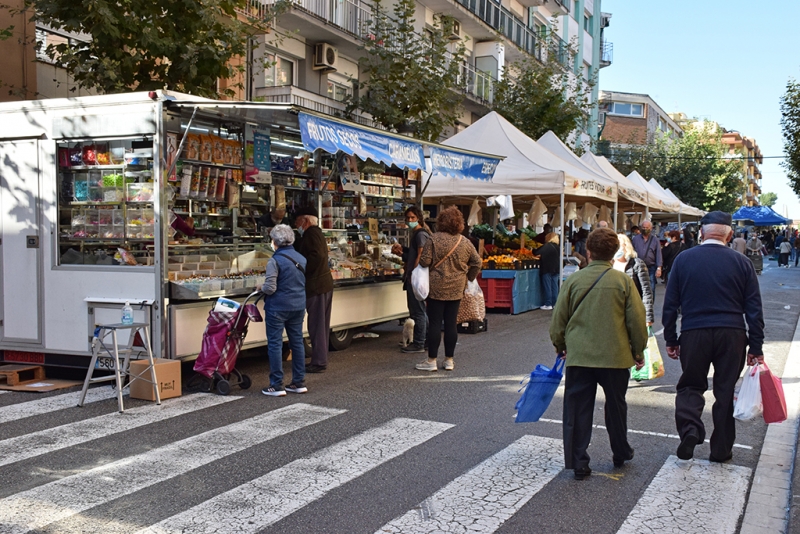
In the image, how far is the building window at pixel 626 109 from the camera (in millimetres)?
66312

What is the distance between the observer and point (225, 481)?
493 cm

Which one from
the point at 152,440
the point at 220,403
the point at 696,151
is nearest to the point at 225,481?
the point at 152,440

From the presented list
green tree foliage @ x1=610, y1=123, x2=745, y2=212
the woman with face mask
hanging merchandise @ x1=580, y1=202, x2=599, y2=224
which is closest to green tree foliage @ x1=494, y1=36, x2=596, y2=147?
hanging merchandise @ x1=580, y1=202, x2=599, y2=224

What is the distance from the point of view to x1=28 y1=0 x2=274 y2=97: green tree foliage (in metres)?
11.1

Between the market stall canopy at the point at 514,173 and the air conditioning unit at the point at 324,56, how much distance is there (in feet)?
18.6

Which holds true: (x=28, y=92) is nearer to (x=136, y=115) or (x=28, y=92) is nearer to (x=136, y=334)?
(x=136, y=115)

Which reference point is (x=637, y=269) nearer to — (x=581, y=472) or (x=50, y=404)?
(x=581, y=472)

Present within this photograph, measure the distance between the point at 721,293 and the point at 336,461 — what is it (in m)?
2.88

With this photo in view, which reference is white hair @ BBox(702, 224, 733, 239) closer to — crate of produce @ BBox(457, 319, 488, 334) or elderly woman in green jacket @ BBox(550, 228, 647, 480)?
elderly woman in green jacket @ BBox(550, 228, 647, 480)

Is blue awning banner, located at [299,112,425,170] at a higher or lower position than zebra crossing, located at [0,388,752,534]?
higher

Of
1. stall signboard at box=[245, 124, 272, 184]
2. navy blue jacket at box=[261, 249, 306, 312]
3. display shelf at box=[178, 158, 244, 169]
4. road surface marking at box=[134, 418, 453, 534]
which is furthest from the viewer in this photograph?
stall signboard at box=[245, 124, 272, 184]

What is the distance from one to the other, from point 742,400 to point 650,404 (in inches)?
79.4

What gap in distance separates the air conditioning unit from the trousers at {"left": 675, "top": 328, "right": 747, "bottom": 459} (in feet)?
56.8

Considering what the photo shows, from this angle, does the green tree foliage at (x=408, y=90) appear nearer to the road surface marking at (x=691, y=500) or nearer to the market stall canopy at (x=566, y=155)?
the market stall canopy at (x=566, y=155)
